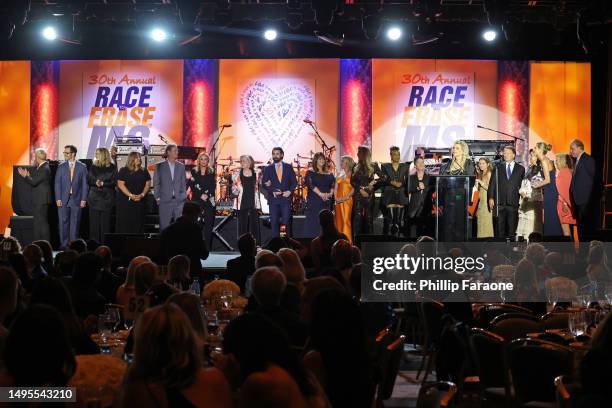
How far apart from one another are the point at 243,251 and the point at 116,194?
604 centimetres

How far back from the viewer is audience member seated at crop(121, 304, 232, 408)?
2.84 meters

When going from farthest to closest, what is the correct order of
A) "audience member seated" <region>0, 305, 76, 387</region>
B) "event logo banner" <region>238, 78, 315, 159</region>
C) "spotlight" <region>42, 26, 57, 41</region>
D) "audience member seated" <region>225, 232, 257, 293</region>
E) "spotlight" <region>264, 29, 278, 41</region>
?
"event logo banner" <region>238, 78, 315, 159</region>, "spotlight" <region>264, 29, 278, 41</region>, "spotlight" <region>42, 26, 57, 41</region>, "audience member seated" <region>225, 232, 257, 293</region>, "audience member seated" <region>0, 305, 76, 387</region>

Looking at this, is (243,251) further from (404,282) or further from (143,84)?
(143,84)

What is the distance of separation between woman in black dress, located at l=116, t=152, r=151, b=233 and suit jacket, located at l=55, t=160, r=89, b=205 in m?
0.97

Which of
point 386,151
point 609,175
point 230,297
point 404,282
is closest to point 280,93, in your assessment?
point 386,151

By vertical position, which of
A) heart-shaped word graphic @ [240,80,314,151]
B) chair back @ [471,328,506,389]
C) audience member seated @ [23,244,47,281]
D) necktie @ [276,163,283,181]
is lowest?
chair back @ [471,328,506,389]

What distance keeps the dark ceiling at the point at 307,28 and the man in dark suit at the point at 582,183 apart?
251 cm

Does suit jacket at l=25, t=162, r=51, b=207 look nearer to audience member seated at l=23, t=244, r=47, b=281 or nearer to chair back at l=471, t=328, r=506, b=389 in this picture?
audience member seated at l=23, t=244, r=47, b=281

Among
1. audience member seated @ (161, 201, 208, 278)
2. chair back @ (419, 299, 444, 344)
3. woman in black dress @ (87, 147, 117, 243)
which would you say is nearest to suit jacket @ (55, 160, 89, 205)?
woman in black dress @ (87, 147, 117, 243)

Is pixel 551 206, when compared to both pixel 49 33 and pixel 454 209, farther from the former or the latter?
pixel 49 33

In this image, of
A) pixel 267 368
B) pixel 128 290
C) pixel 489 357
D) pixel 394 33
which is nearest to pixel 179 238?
pixel 128 290

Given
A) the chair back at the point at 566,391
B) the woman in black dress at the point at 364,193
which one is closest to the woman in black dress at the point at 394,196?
the woman in black dress at the point at 364,193

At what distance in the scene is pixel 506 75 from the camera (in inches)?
725

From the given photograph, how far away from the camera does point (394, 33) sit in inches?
637
